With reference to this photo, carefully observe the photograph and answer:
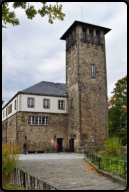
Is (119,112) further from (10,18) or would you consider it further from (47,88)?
(10,18)

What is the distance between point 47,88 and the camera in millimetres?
29844

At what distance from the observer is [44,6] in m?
6.75

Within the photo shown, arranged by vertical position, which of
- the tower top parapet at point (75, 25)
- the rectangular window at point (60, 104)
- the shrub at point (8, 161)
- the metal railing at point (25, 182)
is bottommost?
the metal railing at point (25, 182)

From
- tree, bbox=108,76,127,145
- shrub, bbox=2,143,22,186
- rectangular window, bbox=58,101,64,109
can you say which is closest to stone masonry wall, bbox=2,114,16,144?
rectangular window, bbox=58,101,64,109

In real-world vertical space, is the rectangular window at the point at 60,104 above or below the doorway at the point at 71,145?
above

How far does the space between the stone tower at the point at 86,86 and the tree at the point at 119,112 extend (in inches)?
181

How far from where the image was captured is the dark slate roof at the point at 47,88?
2798cm

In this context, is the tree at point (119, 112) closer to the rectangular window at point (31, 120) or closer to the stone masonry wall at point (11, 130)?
the rectangular window at point (31, 120)

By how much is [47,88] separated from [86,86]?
6.39 m

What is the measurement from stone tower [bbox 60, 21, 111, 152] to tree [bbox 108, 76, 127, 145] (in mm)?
4598

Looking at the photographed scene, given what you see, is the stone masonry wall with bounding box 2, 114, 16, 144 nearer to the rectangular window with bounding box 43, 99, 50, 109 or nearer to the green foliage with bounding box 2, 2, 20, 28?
the rectangular window with bounding box 43, 99, 50, 109

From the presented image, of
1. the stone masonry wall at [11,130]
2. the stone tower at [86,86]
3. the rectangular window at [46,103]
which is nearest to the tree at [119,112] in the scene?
the stone tower at [86,86]

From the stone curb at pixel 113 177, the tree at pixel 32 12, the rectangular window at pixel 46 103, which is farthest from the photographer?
the rectangular window at pixel 46 103

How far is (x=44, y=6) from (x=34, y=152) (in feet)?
71.6
